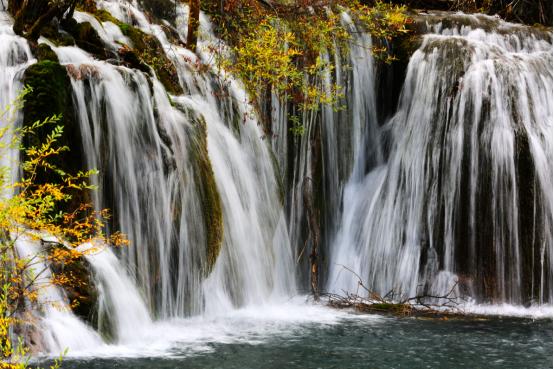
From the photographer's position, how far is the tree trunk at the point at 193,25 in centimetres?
1345

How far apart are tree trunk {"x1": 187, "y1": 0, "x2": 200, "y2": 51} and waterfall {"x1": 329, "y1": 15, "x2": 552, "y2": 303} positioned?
3.94 metres

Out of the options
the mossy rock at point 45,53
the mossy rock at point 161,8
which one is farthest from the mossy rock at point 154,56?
the mossy rock at point 45,53

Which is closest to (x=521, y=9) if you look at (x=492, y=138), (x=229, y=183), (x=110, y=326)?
(x=492, y=138)

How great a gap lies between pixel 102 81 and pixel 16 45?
3.63 feet

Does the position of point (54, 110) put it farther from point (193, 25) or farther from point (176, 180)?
point (193, 25)

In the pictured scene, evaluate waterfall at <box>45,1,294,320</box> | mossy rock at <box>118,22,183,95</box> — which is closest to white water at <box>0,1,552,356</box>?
waterfall at <box>45,1,294,320</box>

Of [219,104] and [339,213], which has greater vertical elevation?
[219,104]

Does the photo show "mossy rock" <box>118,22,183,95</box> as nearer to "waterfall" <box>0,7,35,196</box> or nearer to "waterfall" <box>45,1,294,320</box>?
"waterfall" <box>45,1,294,320</box>

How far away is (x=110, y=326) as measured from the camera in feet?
28.5

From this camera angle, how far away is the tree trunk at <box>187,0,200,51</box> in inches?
529

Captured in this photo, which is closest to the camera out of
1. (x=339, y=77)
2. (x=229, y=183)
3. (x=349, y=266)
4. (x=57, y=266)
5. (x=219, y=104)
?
(x=57, y=266)

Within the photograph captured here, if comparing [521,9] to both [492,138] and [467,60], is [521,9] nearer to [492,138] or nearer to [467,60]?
[467,60]

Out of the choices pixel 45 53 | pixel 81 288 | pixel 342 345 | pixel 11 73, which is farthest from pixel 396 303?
pixel 11 73

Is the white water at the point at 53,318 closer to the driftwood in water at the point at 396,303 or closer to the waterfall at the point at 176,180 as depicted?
the waterfall at the point at 176,180
